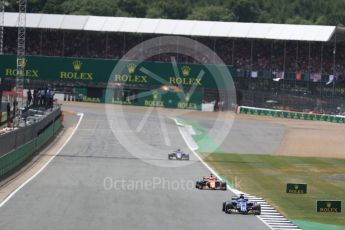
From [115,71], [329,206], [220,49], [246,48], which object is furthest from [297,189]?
[246,48]

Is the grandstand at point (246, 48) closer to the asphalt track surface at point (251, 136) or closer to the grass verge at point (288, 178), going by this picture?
the asphalt track surface at point (251, 136)

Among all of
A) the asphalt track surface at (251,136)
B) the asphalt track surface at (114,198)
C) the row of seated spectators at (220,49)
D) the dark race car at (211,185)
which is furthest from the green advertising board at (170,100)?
the dark race car at (211,185)

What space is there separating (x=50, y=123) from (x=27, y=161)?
670 inches

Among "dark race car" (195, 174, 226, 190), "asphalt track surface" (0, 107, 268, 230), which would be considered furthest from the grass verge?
"asphalt track surface" (0, 107, 268, 230)

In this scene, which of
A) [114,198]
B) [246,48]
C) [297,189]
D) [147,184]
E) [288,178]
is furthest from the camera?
[246,48]

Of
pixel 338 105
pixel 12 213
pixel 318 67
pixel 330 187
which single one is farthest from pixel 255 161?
pixel 318 67

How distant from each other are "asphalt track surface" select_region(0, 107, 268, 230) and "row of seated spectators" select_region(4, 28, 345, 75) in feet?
196

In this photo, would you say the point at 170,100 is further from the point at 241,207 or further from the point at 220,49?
the point at 241,207

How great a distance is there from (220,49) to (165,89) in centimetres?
1467

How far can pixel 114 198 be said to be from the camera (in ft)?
120

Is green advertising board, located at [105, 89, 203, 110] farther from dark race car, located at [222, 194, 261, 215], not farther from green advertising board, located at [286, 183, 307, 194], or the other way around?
dark race car, located at [222, 194, 261, 215]

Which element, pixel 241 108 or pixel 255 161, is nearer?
pixel 255 161

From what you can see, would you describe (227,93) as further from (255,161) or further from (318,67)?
(255,161)

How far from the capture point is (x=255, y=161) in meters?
60.2
